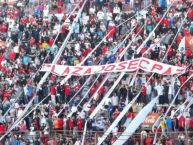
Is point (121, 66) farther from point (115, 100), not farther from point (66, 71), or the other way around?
point (66, 71)

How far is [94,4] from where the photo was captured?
155 feet

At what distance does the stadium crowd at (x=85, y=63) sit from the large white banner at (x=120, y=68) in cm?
26

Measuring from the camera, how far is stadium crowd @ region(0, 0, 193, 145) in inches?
1463

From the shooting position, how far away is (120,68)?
131 feet

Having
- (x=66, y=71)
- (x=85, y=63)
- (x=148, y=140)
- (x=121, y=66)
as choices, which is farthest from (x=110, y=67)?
(x=148, y=140)

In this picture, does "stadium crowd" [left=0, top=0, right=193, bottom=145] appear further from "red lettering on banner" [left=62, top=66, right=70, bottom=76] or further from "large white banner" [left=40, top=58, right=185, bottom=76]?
"red lettering on banner" [left=62, top=66, right=70, bottom=76]

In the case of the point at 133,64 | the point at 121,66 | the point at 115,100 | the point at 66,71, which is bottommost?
the point at 115,100

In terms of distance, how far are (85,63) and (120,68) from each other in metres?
2.32

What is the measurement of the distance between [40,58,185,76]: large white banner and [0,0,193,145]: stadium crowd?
26 cm

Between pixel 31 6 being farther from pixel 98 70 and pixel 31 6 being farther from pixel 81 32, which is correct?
pixel 98 70

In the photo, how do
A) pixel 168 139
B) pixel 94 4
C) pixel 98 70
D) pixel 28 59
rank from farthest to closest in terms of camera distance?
1. pixel 94 4
2. pixel 28 59
3. pixel 98 70
4. pixel 168 139

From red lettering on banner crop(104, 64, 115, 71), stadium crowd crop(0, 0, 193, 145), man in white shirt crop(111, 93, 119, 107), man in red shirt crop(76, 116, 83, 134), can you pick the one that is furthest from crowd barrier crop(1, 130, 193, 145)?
red lettering on banner crop(104, 64, 115, 71)

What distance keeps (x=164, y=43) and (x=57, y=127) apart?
6671mm

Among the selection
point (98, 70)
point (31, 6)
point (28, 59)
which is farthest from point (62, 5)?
point (98, 70)
